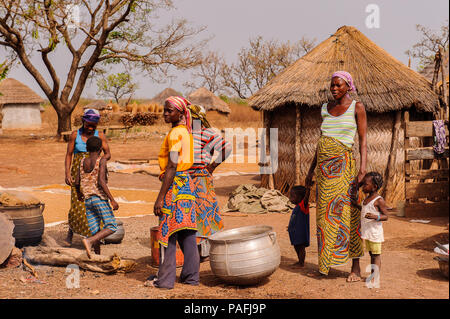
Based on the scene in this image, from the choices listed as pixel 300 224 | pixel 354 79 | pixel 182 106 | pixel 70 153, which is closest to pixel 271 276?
pixel 300 224

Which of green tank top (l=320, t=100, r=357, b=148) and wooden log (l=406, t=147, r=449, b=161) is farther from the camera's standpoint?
wooden log (l=406, t=147, r=449, b=161)

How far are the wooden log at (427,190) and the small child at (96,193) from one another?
16.3 ft

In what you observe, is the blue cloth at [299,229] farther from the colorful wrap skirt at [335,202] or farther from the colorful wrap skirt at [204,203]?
the colorful wrap skirt at [204,203]

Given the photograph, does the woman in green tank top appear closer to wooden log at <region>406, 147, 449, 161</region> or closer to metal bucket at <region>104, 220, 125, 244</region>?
metal bucket at <region>104, 220, 125, 244</region>

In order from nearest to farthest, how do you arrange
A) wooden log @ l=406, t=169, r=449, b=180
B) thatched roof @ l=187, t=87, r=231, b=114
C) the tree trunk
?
wooden log @ l=406, t=169, r=449, b=180
the tree trunk
thatched roof @ l=187, t=87, r=231, b=114

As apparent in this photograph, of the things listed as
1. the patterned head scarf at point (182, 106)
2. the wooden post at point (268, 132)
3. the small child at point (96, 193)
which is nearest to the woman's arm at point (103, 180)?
the small child at point (96, 193)

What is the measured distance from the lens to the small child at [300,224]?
488cm

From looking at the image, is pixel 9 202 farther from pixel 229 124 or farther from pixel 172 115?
pixel 229 124

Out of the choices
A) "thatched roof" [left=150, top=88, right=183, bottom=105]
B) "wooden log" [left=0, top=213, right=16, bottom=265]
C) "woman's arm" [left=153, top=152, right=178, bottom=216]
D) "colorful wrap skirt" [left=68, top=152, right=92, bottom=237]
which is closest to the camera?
"woman's arm" [left=153, top=152, right=178, bottom=216]

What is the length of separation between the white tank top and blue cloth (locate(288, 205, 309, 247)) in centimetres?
61

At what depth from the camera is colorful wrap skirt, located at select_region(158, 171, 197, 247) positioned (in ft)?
13.7

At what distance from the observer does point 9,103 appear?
3136 centimetres

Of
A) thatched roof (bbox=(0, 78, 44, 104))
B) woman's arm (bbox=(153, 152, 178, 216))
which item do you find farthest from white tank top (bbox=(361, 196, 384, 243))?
thatched roof (bbox=(0, 78, 44, 104))

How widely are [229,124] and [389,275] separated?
1066 inches
